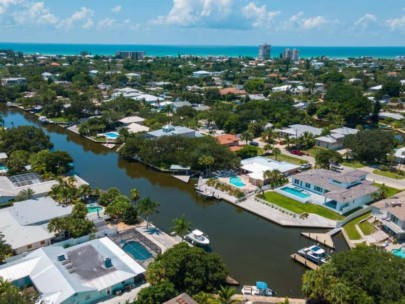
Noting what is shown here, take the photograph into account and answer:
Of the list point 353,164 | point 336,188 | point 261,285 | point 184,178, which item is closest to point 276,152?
point 353,164

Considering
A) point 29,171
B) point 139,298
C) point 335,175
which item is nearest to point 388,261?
point 139,298

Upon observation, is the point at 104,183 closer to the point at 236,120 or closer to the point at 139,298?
the point at 139,298

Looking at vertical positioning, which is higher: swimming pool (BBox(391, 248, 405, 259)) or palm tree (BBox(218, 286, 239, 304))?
palm tree (BBox(218, 286, 239, 304))

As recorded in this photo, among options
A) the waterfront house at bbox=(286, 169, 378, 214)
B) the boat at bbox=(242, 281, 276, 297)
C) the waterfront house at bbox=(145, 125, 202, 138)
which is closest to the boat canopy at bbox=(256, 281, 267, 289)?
the boat at bbox=(242, 281, 276, 297)

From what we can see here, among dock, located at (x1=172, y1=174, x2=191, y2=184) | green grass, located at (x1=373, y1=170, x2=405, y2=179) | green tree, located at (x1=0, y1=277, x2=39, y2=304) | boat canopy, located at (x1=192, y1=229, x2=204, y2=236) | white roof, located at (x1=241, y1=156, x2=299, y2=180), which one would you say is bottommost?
dock, located at (x1=172, y1=174, x2=191, y2=184)

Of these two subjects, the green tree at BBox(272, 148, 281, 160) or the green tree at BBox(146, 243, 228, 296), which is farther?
the green tree at BBox(272, 148, 281, 160)

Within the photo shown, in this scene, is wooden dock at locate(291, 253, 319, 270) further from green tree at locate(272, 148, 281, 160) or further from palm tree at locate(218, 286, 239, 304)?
green tree at locate(272, 148, 281, 160)

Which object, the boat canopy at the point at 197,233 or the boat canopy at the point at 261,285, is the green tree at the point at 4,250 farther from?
the boat canopy at the point at 261,285

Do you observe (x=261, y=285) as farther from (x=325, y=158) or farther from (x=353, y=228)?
(x=325, y=158)
